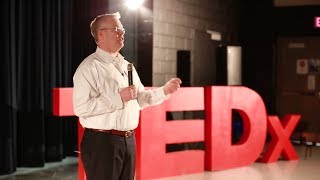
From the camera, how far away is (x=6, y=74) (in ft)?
19.1

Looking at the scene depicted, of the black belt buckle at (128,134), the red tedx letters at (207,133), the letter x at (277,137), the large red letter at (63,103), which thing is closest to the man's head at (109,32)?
the black belt buckle at (128,134)

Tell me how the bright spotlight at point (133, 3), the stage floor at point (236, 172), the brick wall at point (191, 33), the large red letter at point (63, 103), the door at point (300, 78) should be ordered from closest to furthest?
1. the large red letter at point (63, 103)
2. the stage floor at point (236, 172)
3. the bright spotlight at point (133, 3)
4. the brick wall at point (191, 33)
5. the door at point (300, 78)

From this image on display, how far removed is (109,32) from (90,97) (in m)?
0.36

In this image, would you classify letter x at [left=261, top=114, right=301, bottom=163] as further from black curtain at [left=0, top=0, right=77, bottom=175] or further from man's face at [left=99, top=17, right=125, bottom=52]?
man's face at [left=99, top=17, right=125, bottom=52]

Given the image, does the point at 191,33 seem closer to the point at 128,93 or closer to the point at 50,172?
the point at 50,172

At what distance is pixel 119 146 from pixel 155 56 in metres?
4.02

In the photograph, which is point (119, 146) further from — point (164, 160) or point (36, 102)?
point (36, 102)

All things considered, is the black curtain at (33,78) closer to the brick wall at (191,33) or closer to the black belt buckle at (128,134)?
the brick wall at (191,33)

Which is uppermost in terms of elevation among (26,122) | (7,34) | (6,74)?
(7,34)

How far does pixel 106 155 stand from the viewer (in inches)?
115

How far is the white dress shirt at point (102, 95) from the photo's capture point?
289cm

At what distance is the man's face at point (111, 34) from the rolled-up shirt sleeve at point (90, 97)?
6.6 inches

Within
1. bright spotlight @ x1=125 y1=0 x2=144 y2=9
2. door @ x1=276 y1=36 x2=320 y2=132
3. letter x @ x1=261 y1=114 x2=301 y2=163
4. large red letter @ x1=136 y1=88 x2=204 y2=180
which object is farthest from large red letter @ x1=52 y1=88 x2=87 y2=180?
door @ x1=276 y1=36 x2=320 y2=132

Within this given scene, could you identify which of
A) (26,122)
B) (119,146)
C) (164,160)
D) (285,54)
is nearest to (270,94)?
A: (285,54)
